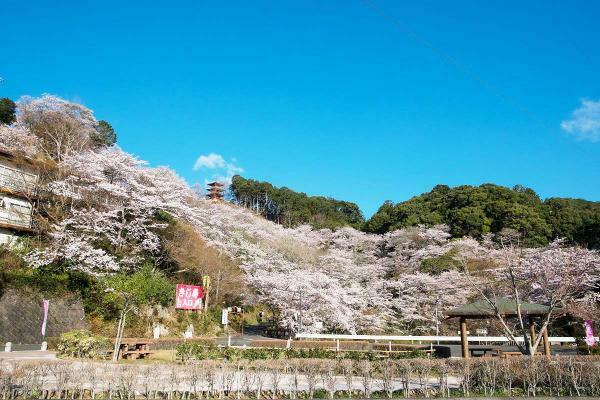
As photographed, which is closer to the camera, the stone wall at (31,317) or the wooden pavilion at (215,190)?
the stone wall at (31,317)

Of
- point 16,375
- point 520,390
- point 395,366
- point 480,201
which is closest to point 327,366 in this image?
point 395,366

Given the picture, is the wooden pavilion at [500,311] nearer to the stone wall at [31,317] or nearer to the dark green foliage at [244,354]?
the dark green foliage at [244,354]

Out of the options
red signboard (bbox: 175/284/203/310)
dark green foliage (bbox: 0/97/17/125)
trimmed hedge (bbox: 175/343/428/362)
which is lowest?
trimmed hedge (bbox: 175/343/428/362)

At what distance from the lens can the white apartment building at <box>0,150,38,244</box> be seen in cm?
2205

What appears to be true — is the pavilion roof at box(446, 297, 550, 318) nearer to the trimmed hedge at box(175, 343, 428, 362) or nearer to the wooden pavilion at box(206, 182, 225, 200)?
the trimmed hedge at box(175, 343, 428, 362)

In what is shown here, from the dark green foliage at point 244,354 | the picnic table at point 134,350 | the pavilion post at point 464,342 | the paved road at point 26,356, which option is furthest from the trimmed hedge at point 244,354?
the paved road at point 26,356

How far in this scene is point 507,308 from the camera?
16234mm

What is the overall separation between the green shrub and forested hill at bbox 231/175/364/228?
43.0 m

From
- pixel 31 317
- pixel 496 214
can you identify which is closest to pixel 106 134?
pixel 31 317

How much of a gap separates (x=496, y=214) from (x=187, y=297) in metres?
34.2

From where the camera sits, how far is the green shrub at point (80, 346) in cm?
1505

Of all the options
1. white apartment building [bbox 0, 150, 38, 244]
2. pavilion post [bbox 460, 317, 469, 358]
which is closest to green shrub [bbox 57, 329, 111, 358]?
white apartment building [bbox 0, 150, 38, 244]

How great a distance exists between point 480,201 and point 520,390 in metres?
39.5

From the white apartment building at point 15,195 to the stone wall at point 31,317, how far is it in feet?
15.4
